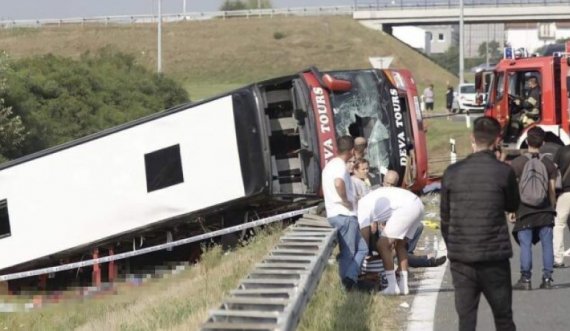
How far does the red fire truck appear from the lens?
21.4m

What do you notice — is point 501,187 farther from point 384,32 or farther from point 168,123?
point 384,32

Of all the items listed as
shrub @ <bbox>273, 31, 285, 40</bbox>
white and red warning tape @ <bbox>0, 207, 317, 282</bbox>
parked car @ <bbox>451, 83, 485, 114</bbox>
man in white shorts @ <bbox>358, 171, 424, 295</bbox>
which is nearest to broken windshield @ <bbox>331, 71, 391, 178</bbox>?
white and red warning tape @ <bbox>0, 207, 317, 282</bbox>

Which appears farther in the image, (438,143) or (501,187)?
(438,143)

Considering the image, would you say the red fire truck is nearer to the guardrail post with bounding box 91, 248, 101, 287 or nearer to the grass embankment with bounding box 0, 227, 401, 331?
the grass embankment with bounding box 0, 227, 401, 331

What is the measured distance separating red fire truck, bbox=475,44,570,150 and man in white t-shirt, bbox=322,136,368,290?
38.6 feet

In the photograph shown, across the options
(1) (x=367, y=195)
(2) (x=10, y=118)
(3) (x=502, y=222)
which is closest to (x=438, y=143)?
(2) (x=10, y=118)

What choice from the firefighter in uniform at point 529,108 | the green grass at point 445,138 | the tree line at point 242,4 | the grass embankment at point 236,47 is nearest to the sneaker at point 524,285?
the firefighter in uniform at point 529,108

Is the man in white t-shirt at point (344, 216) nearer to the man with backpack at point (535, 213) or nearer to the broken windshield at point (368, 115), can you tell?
the man with backpack at point (535, 213)

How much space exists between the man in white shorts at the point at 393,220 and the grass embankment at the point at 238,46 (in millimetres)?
69869

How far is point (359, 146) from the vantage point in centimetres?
1307

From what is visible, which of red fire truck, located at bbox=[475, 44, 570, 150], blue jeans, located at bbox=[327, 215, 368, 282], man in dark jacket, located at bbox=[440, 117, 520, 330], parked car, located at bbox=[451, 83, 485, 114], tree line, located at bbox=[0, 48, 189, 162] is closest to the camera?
man in dark jacket, located at bbox=[440, 117, 520, 330]

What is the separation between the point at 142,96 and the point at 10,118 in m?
12.7

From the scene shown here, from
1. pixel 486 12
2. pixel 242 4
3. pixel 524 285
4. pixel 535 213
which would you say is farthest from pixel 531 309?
pixel 242 4

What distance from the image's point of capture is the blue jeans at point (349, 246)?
10289 millimetres
